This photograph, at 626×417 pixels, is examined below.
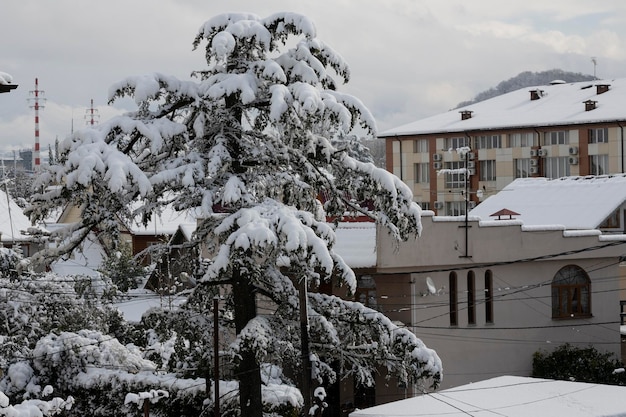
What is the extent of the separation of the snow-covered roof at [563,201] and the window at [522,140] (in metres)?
32.4

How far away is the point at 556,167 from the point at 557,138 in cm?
227

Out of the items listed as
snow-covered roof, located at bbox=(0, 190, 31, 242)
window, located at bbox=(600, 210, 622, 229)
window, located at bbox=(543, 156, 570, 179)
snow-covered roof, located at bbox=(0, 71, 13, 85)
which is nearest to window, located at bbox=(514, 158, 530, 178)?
window, located at bbox=(543, 156, 570, 179)

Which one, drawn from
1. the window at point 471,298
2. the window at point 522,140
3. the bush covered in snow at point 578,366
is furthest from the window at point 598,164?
the window at point 471,298

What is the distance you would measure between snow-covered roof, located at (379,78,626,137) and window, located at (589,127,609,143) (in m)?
1.22

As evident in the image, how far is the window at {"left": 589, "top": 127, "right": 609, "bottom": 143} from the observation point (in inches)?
3014

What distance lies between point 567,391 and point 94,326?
15.7 metres

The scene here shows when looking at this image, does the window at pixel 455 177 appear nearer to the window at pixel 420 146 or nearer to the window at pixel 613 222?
the window at pixel 420 146

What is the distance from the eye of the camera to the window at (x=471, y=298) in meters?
32.0

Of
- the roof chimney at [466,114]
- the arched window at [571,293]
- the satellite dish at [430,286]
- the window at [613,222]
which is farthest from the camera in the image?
the roof chimney at [466,114]

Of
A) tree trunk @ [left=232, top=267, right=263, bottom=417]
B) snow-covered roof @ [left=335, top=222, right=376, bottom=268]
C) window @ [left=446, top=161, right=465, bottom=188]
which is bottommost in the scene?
tree trunk @ [left=232, top=267, right=263, bottom=417]

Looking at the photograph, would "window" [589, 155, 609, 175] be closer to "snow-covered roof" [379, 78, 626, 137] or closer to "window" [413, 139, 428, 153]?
"snow-covered roof" [379, 78, 626, 137]

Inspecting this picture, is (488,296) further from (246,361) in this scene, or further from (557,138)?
(557,138)

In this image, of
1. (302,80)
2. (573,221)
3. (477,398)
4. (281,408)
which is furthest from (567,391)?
(573,221)

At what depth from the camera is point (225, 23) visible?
18.9 meters
